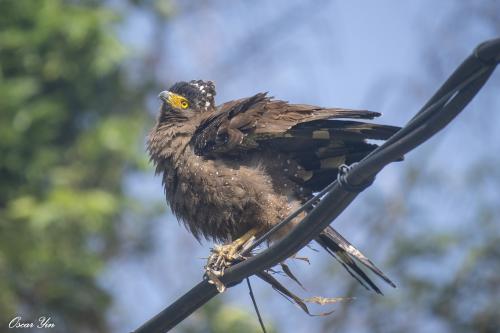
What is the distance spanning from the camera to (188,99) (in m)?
6.18

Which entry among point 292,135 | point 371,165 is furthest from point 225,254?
point 371,165

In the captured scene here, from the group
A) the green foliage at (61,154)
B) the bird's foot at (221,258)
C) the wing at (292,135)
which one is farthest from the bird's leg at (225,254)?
the green foliage at (61,154)

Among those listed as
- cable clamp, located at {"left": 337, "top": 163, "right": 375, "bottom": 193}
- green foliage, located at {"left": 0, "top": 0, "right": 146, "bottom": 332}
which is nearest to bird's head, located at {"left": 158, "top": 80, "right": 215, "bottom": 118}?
cable clamp, located at {"left": 337, "top": 163, "right": 375, "bottom": 193}

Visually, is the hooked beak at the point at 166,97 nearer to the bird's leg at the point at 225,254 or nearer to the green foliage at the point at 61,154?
the bird's leg at the point at 225,254

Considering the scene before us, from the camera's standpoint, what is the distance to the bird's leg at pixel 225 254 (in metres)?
4.68

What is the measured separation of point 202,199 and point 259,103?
2.12 feet

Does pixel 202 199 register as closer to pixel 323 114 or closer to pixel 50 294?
pixel 323 114

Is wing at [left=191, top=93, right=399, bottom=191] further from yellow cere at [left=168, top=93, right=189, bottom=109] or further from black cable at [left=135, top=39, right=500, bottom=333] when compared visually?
black cable at [left=135, top=39, right=500, bottom=333]

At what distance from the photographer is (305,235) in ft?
12.5

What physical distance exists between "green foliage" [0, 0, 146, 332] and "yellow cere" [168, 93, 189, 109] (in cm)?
338

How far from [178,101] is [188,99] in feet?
0.23

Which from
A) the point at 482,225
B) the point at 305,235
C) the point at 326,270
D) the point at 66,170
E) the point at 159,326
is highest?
the point at 66,170

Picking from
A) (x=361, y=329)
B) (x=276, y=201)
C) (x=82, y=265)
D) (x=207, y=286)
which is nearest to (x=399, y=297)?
(x=361, y=329)

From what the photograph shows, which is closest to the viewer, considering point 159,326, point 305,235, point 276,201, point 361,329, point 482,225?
point 305,235
